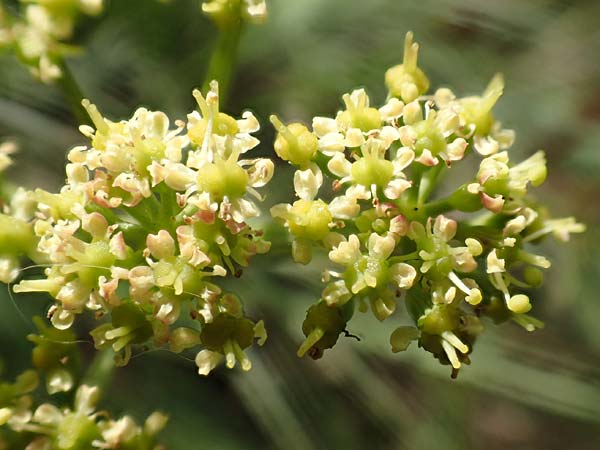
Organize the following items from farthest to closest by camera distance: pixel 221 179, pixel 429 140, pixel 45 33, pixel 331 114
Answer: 1. pixel 331 114
2. pixel 45 33
3. pixel 429 140
4. pixel 221 179

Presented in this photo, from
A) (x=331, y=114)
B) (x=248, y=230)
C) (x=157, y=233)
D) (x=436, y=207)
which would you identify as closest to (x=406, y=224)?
(x=436, y=207)

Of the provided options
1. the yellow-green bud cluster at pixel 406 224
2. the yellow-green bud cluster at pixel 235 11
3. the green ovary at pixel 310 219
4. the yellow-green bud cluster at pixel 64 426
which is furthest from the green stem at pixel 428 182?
the yellow-green bud cluster at pixel 64 426

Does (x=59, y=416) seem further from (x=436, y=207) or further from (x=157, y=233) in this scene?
(x=436, y=207)

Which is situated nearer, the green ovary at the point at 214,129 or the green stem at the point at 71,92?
the green ovary at the point at 214,129

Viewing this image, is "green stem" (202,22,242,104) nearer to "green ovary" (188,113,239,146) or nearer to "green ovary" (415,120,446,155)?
"green ovary" (188,113,239,146)

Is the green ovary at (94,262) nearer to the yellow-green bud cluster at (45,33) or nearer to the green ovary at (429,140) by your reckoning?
the yellow-green bud cluster at (45,33)

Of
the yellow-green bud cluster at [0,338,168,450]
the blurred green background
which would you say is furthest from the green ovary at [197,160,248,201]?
the blurred green background

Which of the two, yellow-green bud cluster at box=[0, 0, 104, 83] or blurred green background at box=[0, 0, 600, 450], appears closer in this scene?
yellow-green bud cluster at box=[0, 0, 104, 83]
